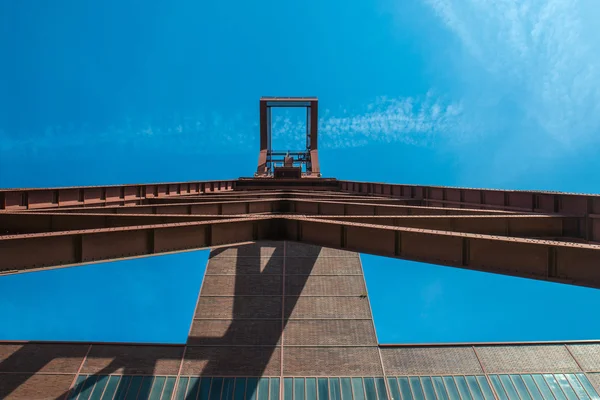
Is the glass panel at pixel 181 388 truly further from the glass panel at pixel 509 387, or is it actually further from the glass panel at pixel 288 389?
the glass panel at pixel 509 387

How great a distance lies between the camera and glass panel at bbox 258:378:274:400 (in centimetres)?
1607

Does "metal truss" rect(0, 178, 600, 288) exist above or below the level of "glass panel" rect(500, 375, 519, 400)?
above

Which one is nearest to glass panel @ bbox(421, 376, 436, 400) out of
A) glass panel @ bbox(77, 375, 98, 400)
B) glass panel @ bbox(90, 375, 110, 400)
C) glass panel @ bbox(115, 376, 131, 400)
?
glass panel @ bbox(115, 376, 131, 400)

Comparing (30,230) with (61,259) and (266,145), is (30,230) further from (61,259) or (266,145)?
(266,145)

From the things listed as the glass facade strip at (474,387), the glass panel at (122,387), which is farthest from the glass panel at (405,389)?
the glass panel at (122,387)

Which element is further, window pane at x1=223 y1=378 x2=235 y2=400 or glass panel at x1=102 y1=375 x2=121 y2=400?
glass panel at x1=102 y1=375 x2=121 y2=400

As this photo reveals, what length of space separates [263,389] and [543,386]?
1274 cm

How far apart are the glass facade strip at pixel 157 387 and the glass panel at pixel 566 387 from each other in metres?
18.2

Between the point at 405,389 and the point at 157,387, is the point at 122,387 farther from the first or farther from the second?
the point at 405,389

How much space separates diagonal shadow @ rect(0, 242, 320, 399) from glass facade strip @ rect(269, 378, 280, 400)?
38cm

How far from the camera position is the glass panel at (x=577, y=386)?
1619cm

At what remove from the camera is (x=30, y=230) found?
30.3 ft

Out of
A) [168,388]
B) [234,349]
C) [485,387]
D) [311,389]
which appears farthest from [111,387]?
[485,387]

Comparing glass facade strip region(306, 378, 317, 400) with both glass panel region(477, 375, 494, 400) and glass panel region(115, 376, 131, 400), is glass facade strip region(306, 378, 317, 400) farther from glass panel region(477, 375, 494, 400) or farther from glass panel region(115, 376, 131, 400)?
glass panel region(115, 376, 131, 400)
